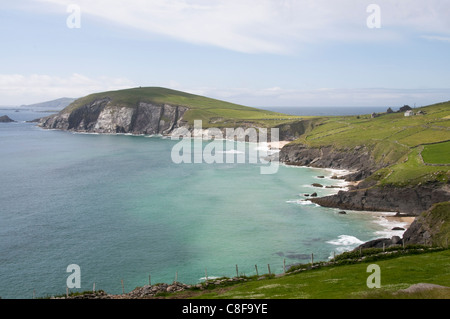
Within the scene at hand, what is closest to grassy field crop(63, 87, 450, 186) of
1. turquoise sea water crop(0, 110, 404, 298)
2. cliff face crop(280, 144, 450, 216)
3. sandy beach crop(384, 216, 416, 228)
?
cliff face crop(280, 144, 450, 216)

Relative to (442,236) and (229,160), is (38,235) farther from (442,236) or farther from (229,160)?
(229,160)

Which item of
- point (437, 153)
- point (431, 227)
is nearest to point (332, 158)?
point (437, 153)

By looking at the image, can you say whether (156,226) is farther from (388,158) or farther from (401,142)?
(401,142)

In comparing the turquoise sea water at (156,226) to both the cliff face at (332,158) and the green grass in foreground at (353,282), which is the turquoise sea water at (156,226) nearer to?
the cliff face at (332,158)

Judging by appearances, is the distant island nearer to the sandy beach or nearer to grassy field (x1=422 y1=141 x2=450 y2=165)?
grassy field (x1=422 y1=141 x2=450 y2=165)

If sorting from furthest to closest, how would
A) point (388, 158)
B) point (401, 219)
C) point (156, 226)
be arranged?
point (388, 158)
point (401, 219)
point (156, 226)

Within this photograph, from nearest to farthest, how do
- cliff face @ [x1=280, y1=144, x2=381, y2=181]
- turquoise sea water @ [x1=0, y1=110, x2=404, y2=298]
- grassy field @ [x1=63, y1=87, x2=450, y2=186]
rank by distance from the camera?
turquoise sea water @ [x1=0, y1=110, x2=404, y2=298] < grassy field @ [x1=63, y1=87, x2=450, y2=186] < cliff face @ [x1=280, y1=144, x2=381, y2=181]

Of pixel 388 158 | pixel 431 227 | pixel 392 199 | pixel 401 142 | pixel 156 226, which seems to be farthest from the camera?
pixel 401 142
